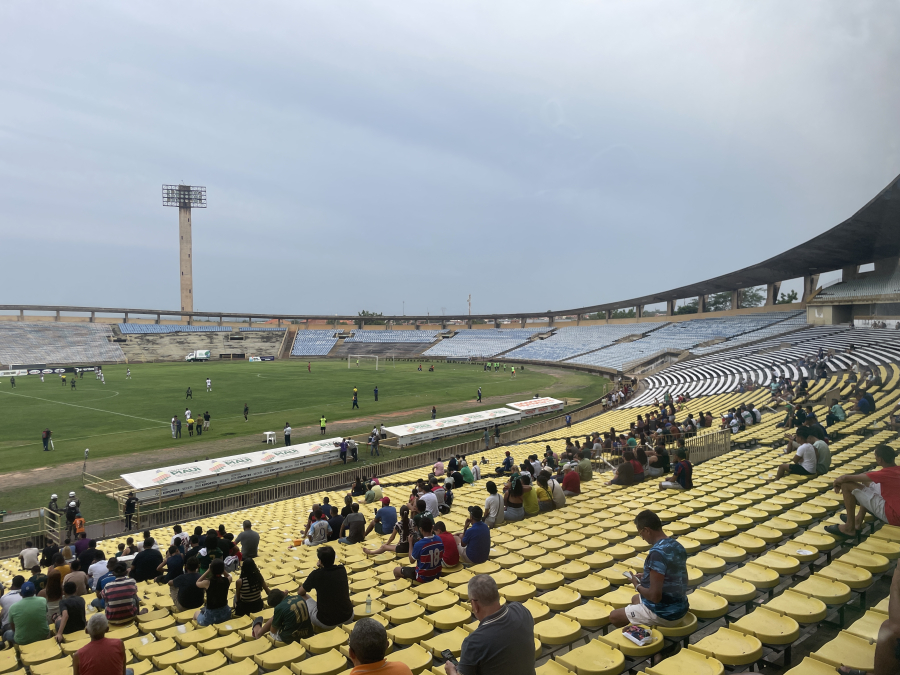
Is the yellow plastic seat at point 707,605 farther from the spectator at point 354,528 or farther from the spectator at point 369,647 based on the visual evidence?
the spectator at point 354,528

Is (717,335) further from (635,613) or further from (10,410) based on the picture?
(10,410)

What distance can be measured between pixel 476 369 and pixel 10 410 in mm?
45993

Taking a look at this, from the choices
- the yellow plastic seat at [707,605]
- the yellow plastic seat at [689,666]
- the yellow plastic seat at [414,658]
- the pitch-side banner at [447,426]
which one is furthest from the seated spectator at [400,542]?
the pitch-side banner at [447,426]

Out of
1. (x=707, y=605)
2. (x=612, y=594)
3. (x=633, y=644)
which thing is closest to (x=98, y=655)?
(x=633, y=644)

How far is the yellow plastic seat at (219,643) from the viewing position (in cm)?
582

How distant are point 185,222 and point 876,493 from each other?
129037mm

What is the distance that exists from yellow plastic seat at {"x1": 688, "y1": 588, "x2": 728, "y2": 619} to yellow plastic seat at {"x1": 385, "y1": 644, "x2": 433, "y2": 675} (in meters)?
2.65

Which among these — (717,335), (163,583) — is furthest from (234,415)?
(717,335)

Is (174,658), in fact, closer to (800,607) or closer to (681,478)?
(800,607)

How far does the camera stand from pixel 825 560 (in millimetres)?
6449

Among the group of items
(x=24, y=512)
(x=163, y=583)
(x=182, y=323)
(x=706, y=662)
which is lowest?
(x=24, y=512)

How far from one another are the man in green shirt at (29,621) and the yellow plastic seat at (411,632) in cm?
479

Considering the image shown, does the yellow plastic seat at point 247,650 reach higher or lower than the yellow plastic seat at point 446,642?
lower

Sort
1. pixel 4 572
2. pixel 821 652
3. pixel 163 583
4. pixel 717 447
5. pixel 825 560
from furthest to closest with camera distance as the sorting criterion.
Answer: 1. pixel 717 447
2. pixel 4 572
3. pixel 163 583
4. pixel 825 560
5. pixel 821 652
